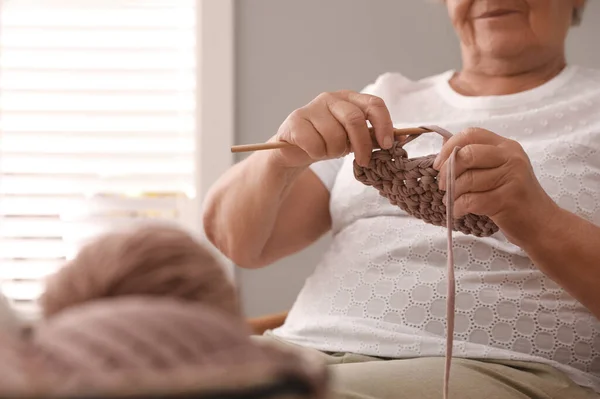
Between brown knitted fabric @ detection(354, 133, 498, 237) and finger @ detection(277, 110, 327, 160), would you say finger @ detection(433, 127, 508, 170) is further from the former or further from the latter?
finger @ detection(277, 110, 327, 160)

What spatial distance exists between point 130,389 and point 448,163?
0.69 metres

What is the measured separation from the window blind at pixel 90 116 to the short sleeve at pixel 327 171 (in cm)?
59

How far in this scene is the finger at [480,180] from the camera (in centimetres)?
103

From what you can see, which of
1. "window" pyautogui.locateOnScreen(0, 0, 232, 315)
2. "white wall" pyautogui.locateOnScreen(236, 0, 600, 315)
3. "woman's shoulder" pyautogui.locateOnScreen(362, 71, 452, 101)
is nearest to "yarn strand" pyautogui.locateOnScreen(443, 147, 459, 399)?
"woman's shoulder" pyautogui.locateOnScreen(362, 71, 452, 101)

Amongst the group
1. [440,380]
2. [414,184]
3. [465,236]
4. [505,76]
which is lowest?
[440,380]

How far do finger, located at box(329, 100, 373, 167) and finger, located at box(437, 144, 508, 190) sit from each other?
0.38 ft

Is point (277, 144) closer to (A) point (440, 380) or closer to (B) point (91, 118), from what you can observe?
(A) point (440, 380)

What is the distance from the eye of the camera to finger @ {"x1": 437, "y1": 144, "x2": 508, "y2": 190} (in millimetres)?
1022

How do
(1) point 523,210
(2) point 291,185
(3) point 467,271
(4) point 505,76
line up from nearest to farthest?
(1) point 523,210 < (3) point 467,271 < (2) point 291,185 < (4) point 505,76

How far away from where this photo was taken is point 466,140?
1045 millimetres

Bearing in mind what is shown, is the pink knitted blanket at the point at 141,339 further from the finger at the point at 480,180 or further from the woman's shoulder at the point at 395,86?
the woman's shoulder at the point at 395,86

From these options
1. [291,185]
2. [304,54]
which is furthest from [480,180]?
[304,54]

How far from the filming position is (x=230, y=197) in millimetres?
1396

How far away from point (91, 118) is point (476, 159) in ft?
3.96
